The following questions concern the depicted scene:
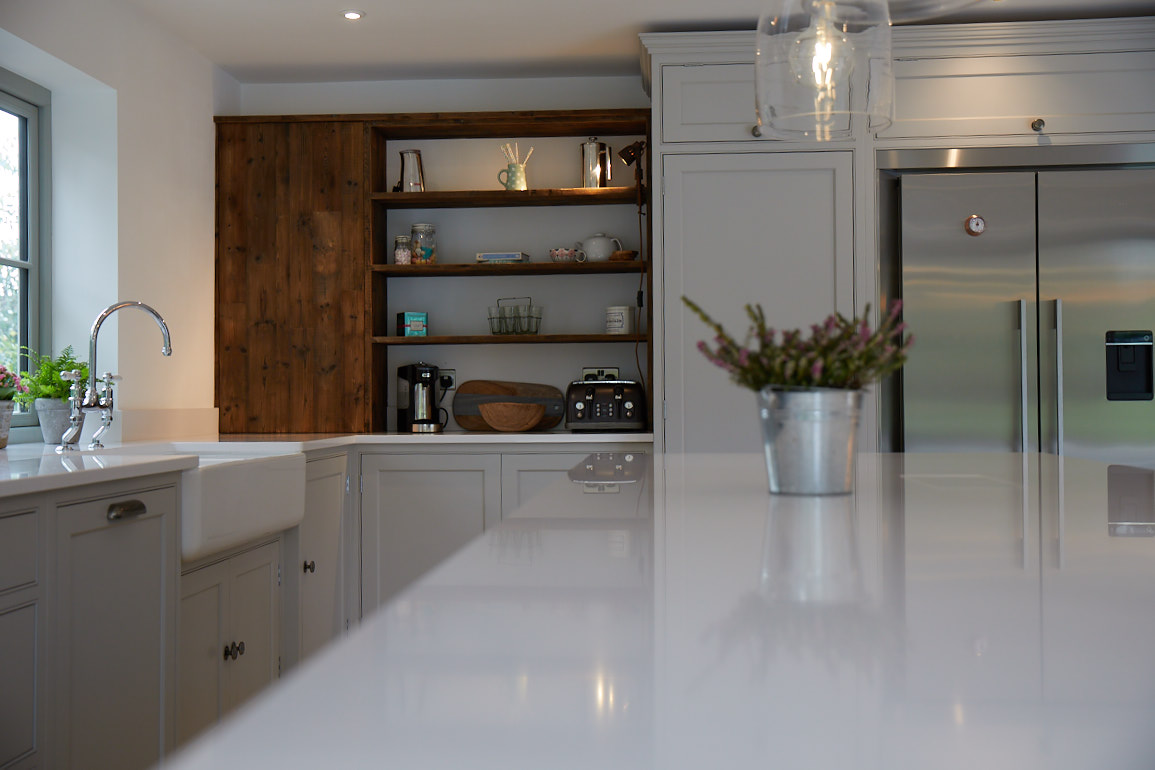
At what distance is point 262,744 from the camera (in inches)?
14.4

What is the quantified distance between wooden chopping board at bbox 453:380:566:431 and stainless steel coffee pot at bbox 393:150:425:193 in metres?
0.87

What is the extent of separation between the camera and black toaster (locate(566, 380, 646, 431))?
366cm

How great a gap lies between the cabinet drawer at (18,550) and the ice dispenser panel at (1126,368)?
3383 mm

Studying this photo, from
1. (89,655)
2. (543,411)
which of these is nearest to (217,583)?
(89,655)

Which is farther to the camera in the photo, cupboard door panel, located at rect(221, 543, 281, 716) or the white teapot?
the white teapot

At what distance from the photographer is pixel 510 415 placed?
149 inches

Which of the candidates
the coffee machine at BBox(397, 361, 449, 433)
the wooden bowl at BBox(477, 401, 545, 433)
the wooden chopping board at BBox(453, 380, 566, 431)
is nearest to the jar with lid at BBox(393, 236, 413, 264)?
the coffee machine at BBox(397, 361, 449, 433)

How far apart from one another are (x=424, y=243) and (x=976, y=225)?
2.20 metres

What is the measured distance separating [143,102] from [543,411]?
191 centimetres

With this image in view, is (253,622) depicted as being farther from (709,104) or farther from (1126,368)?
(1126,368)

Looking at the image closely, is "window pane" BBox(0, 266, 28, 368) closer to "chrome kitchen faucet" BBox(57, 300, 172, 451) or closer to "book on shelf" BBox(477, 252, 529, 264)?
"chrome kitchen faucet" BBox(57, 300, 172, 451)

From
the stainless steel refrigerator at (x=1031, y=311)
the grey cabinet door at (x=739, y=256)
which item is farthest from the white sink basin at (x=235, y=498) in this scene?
the stainless steel refrigerator at (x=1031, y=311)

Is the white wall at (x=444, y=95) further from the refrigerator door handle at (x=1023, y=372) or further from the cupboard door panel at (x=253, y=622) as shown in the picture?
the cupboard door panel at (x=253, y=622)

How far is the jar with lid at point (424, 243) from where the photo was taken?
3.92 meters
